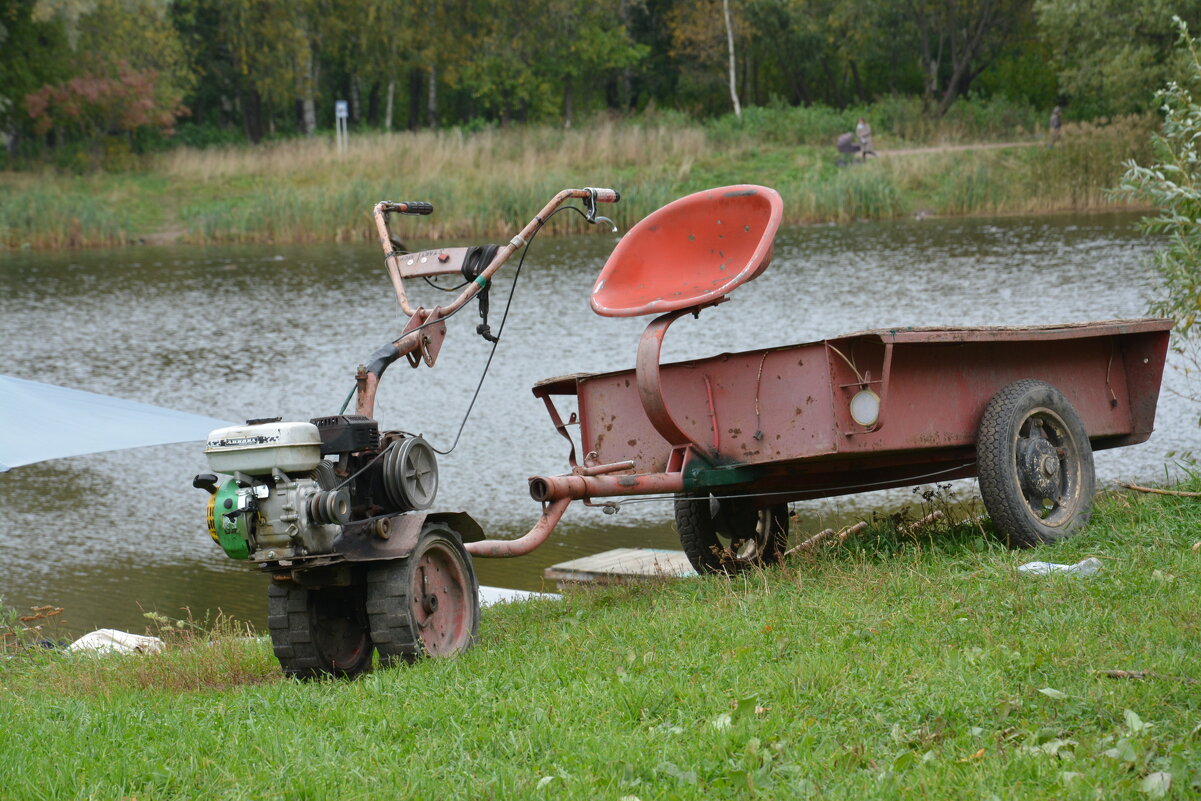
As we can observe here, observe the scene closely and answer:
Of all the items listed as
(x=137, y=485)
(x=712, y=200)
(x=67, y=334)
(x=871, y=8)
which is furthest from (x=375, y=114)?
(x=712, y=200)

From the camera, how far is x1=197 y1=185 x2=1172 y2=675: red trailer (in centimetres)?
520

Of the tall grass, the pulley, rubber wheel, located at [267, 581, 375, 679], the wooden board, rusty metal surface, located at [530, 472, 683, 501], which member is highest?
the pulley

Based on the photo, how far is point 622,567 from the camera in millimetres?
8180

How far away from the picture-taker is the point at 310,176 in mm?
37625

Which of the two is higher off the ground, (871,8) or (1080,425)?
(871,8)

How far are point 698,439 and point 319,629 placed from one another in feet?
6.42

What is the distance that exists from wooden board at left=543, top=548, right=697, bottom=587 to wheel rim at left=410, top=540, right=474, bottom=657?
1995mm

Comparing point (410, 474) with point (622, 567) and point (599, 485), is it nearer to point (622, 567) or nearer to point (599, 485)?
point (599, 485)

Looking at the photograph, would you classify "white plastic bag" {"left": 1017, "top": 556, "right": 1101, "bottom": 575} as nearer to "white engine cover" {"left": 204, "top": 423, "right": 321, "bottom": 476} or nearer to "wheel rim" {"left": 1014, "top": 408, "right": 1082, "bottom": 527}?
"wheel rim" {"left": 1014, "top": 408, "right": 1082, "bottom": 527}

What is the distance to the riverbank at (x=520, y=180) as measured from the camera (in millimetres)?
29438

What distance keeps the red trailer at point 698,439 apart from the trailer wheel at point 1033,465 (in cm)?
1

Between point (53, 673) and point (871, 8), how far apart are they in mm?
49814

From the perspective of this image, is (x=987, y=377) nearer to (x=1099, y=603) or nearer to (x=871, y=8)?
(x=1099, y=603)

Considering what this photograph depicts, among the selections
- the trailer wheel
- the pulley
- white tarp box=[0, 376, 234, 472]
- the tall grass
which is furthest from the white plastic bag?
the tall grass
